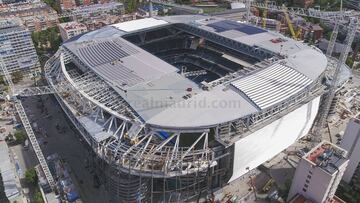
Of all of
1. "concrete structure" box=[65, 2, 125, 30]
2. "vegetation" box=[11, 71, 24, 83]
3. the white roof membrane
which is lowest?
"vegetation" box=[11, 71, 24, 83]

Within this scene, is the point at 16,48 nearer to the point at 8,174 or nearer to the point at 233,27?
the point at 8,174

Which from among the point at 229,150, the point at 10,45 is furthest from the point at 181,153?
the point at 10,45

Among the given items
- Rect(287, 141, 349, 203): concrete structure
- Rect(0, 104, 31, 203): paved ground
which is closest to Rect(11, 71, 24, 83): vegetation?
Rect(0, 104, 31, 203): paved ground

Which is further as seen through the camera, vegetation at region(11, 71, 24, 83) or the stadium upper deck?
vegetation at region(11, 71, 24, 83)

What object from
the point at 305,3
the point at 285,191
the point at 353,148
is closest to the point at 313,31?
the point at 305,3

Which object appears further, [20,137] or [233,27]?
[233,27]

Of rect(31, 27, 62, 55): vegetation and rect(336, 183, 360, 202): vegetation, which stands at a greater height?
rect(31, 27, 62, 55): vegetation

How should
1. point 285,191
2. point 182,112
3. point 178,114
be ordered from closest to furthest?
point 178,114
point 182,112
point 285,191

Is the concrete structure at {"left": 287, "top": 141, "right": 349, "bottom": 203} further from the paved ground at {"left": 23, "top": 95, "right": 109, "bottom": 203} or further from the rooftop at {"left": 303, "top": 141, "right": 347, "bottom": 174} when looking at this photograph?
the paved ground at {"left": 23, "top": 95, "right": 109, "bottom": 203}
